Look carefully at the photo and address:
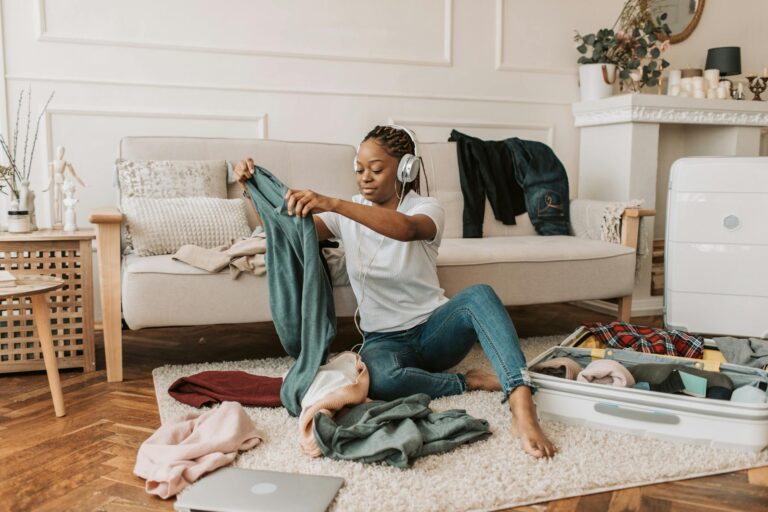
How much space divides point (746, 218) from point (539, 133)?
1.28 metres

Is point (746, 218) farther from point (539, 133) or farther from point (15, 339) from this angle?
point (15, 339)

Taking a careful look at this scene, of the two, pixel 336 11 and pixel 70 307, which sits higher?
pixel 336 11

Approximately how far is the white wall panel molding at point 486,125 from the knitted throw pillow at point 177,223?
47.1 inches

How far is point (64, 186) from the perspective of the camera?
97.0 inches

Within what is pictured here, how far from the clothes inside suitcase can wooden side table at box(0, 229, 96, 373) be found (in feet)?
4.98

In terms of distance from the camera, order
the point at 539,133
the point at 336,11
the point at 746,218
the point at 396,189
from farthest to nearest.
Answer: the point at 539,133, the point at 336,11, the point at 746,218, the point at 396,189

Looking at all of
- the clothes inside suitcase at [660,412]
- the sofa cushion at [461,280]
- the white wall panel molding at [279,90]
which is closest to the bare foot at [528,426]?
the clothes inside suitcase at [660,412]

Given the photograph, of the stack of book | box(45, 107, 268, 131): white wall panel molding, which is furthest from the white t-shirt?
box(45, 107, 268, 131): white wall panel molding

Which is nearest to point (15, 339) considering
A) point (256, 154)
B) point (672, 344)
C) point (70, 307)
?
point (70, 307)

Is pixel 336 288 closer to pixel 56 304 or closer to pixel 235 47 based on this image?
pixel 56 304

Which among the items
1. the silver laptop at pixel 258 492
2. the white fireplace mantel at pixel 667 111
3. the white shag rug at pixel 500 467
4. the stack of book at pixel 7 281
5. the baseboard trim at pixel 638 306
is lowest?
the baseboard trim at pixel 638 306

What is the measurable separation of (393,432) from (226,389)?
2.04ft

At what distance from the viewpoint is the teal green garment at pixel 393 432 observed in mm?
1529

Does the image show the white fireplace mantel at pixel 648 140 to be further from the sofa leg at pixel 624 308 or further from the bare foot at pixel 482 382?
the bare foot at pixel 482 382
